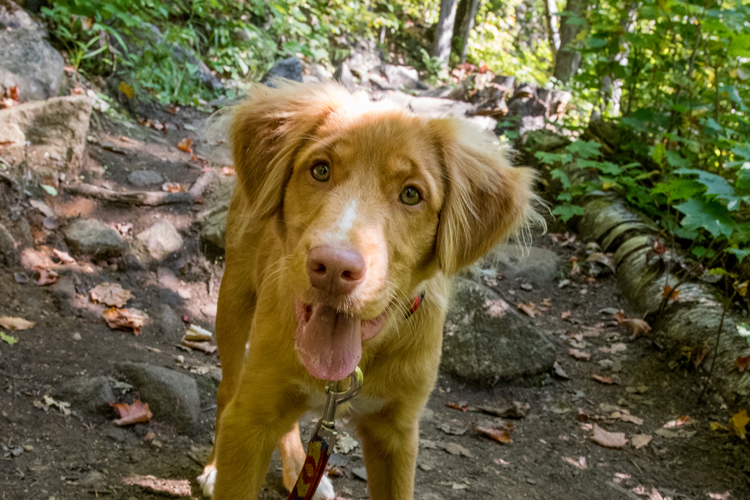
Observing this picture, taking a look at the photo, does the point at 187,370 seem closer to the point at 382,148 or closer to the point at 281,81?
the point at 281,81

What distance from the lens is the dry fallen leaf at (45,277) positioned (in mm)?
3977

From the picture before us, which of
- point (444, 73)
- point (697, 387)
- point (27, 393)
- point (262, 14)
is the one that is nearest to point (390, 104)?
point (27, 393)

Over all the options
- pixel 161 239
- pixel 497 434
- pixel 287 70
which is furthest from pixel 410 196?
pixel 287 70

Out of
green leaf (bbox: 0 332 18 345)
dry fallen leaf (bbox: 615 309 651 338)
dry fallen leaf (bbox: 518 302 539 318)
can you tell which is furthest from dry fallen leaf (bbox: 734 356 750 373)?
green leaf (bbox: 0 332 18 345)

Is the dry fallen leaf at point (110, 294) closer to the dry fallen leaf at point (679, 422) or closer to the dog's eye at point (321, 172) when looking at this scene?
the dog's eye at point (321, 172)

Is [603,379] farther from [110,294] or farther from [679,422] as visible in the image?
[110,294]

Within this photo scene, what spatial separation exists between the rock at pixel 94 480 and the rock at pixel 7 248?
192 centimetres

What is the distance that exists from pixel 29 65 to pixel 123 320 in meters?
3.31

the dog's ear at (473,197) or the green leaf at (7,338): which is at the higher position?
the dog's ear at (473,197)

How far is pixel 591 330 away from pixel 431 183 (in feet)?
12.0

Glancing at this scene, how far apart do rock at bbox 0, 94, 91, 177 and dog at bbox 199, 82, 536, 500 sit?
122 inches

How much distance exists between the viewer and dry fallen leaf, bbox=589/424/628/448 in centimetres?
370

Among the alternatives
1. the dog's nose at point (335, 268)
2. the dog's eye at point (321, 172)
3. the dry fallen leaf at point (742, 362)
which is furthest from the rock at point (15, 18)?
the dry fallen leaf at point (742, 362)

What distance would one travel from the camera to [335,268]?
5.68ft
